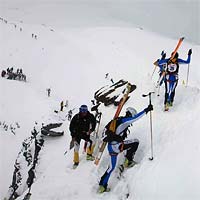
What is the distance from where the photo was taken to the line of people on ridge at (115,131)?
35.3ft

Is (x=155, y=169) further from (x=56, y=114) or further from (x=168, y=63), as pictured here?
(x=56, y=114)

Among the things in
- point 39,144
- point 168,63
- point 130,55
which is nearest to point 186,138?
point 168,63

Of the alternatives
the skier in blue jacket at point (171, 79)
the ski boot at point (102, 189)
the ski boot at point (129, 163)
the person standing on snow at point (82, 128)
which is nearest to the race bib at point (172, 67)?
the skier in blue jacket at point (171, 79)

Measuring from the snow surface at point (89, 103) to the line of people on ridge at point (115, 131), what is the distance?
361 millimetres

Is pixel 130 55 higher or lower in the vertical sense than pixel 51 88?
higher

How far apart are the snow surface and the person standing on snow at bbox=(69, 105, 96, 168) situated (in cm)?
39

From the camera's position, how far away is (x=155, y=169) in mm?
10180

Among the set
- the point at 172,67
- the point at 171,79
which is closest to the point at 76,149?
the point at 171,79

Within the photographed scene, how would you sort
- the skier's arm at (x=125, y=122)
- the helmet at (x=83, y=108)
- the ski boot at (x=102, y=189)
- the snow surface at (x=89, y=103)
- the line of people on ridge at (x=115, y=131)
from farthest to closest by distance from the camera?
the helmet at (x=83, y=108), the ski boot at (x=102, y=189), the line of people on ridge at (x=115, y=131), the skier's arm at (x=125, y=122), the snow surface at (x=89, y=103)

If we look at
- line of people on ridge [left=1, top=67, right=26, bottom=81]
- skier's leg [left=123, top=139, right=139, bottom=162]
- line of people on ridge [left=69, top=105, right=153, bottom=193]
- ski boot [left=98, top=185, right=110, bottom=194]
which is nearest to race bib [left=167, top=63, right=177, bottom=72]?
line of people on ridge [left=69, top=105, right=153, bottom=193]

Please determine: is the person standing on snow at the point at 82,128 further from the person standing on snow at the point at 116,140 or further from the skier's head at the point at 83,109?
the person standing on snow at the point at 116,140

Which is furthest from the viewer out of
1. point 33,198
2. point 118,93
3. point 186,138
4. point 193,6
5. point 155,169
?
point 193,6

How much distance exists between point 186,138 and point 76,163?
11.4 feet

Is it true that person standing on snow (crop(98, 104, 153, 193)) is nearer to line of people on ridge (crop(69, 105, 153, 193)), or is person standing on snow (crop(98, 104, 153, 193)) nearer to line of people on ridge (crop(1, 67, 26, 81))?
line of people on ridge (crop(69, 105, 153, 193))
